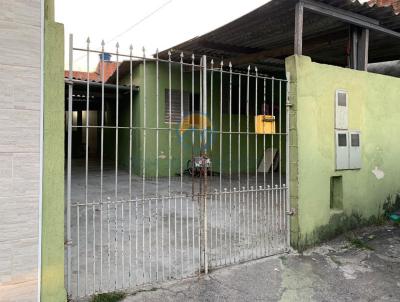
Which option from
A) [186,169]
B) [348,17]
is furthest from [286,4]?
[186,169]

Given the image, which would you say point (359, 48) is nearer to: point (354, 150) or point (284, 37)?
point (354, 150)

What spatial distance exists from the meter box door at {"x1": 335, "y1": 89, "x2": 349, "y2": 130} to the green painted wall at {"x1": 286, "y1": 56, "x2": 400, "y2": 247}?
0.29ft

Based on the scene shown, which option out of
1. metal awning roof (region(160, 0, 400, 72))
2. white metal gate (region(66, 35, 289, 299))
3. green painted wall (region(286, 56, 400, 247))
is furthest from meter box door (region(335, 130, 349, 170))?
metal awning roof (region(160, 0, 400, 72))

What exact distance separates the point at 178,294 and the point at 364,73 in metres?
4.36

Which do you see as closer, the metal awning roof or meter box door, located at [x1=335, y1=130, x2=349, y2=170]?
meter box door, located at [x1=335, y1=130, x2=349, y2=170]

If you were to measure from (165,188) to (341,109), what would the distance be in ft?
16.3

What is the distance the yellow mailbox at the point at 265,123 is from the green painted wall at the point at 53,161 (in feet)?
8.69

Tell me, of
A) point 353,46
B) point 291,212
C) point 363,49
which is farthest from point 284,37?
point 291,212

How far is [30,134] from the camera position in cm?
247

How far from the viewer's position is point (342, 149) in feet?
16.2

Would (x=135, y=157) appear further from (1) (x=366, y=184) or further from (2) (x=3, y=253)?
(2) (x=3, y=253)

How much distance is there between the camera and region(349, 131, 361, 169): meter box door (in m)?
5.07

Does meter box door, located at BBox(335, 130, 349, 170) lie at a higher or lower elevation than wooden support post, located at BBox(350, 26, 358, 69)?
lower

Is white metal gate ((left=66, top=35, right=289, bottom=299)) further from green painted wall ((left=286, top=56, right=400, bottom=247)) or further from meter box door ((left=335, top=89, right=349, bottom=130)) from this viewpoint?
meter box door ((left=335, top=89, right=349, bottom=130))
